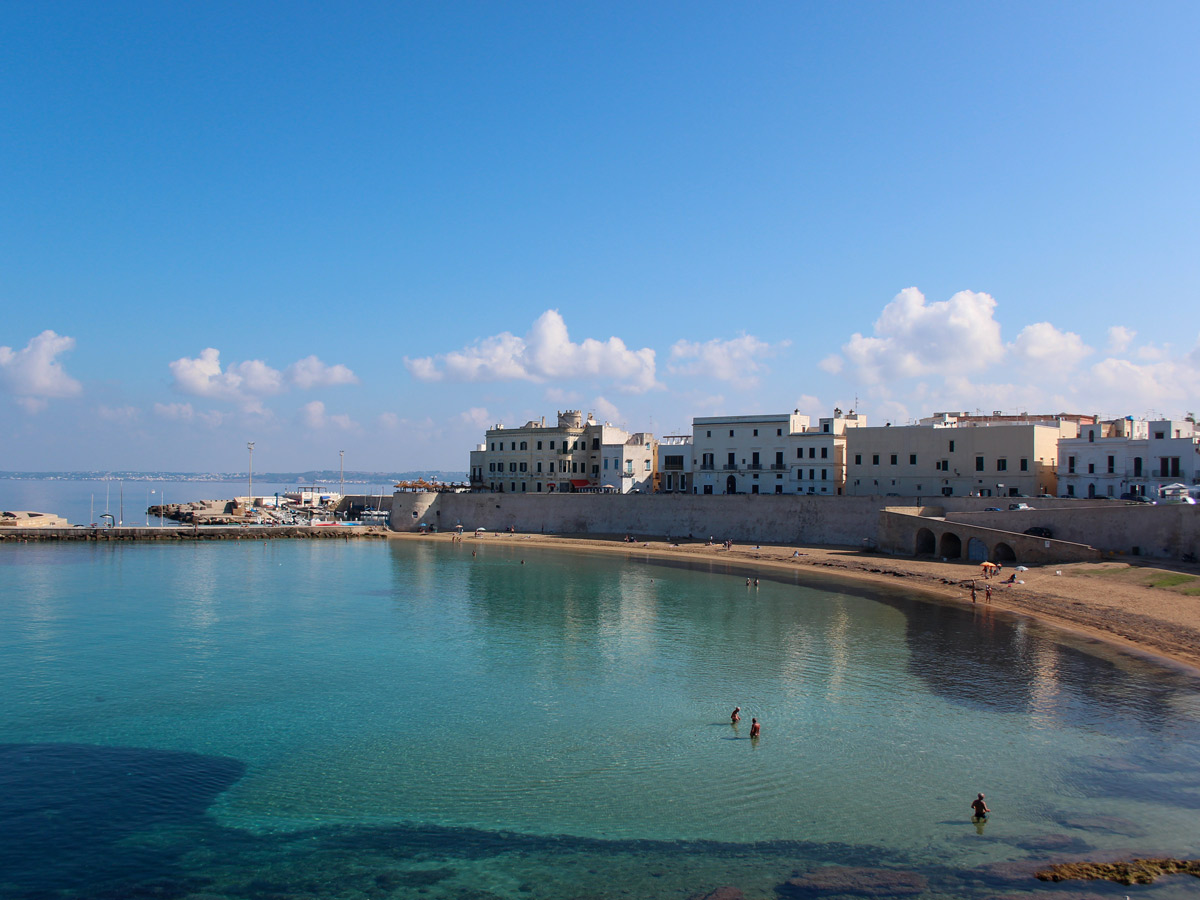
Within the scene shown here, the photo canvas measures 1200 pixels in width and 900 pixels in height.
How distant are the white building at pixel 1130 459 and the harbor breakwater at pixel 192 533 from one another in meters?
64.4

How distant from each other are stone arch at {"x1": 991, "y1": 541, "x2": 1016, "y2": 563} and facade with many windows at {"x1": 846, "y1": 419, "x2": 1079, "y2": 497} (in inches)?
362

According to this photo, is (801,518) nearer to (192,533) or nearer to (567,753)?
(567,753)

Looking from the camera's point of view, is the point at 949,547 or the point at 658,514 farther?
the point at 658,514

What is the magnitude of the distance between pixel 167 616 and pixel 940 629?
38.8m

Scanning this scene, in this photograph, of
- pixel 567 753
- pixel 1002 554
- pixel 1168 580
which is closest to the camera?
pixel 567 753

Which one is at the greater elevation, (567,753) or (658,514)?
(658,514)

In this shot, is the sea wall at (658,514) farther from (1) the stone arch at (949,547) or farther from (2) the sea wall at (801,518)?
(1) the stone arch at (949,547)

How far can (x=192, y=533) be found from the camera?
3270 inches

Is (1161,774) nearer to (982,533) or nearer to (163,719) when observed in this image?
(163,719)

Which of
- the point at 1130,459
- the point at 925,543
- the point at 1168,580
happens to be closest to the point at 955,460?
the point at 925,543

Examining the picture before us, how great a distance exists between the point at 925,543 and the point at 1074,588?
15.5 m

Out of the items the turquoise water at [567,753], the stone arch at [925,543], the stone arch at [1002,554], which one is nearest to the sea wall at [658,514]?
the stone arch at [925,543]

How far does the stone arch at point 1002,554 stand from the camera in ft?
173

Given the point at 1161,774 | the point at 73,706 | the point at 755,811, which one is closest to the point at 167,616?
the point at 73,706
